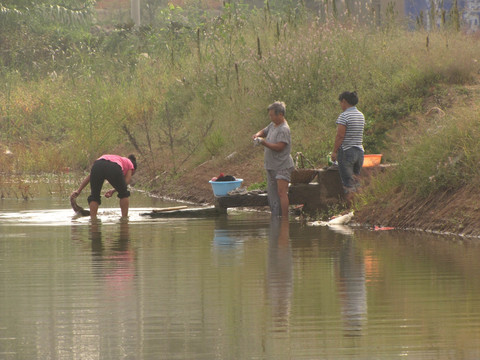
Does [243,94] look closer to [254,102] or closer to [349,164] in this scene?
[254,102]

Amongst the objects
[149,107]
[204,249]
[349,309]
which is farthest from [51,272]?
[149,107]

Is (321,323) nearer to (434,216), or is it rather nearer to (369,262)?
(369,262)

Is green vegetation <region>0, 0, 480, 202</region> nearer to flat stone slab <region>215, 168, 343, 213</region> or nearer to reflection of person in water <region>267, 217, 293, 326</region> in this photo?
flat stone slab <region>215, 168, 343, 213</region>

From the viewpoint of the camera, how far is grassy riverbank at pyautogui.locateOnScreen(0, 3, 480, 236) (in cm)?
1822

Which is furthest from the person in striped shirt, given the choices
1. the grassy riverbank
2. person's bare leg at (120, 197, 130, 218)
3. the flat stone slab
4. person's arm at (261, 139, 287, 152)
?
person's bare leg at (120, 197, 130, 218)

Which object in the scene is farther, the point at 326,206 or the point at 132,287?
the point at 326,206

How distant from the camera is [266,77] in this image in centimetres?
2641

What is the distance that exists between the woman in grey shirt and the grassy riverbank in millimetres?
1408

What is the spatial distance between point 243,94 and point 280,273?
16.3 m

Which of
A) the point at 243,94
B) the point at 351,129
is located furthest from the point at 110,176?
the point at 243,94

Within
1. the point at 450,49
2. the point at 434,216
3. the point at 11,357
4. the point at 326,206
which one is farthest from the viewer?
the point at 450,49

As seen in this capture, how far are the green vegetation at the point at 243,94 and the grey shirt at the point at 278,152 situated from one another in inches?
66.5

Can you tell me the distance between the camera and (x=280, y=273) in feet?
40.6

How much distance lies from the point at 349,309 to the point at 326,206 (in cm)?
972
